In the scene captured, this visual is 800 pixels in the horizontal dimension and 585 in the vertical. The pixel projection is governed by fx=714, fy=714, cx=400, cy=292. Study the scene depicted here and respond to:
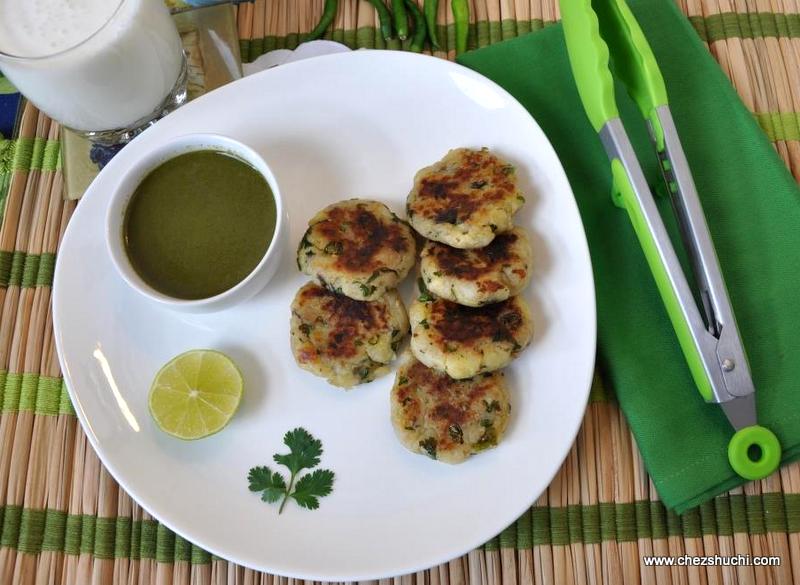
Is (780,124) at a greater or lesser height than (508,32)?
lesser

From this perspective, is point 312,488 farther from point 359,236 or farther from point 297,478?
point 359,236

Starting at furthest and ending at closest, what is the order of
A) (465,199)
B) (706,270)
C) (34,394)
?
(34,394), (465,199), (706,270)

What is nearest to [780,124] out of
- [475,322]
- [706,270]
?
[706,270]

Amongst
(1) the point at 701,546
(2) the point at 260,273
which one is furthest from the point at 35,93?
(1) the point at 701,546

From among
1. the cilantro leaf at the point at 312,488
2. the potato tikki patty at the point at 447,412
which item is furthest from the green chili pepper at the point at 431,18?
the cilantro leaf at the point at 312,488

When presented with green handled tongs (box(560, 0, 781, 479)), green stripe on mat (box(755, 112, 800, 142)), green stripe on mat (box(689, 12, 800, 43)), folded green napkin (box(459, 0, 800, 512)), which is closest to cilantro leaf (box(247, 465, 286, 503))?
folded green napkin (box(459, 0, 800, 512))

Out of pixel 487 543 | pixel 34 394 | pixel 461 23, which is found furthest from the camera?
pixel 461 23

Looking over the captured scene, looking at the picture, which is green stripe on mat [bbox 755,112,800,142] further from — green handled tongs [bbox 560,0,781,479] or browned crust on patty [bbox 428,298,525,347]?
browned crust on patty [bbox 428,298,525,347]
